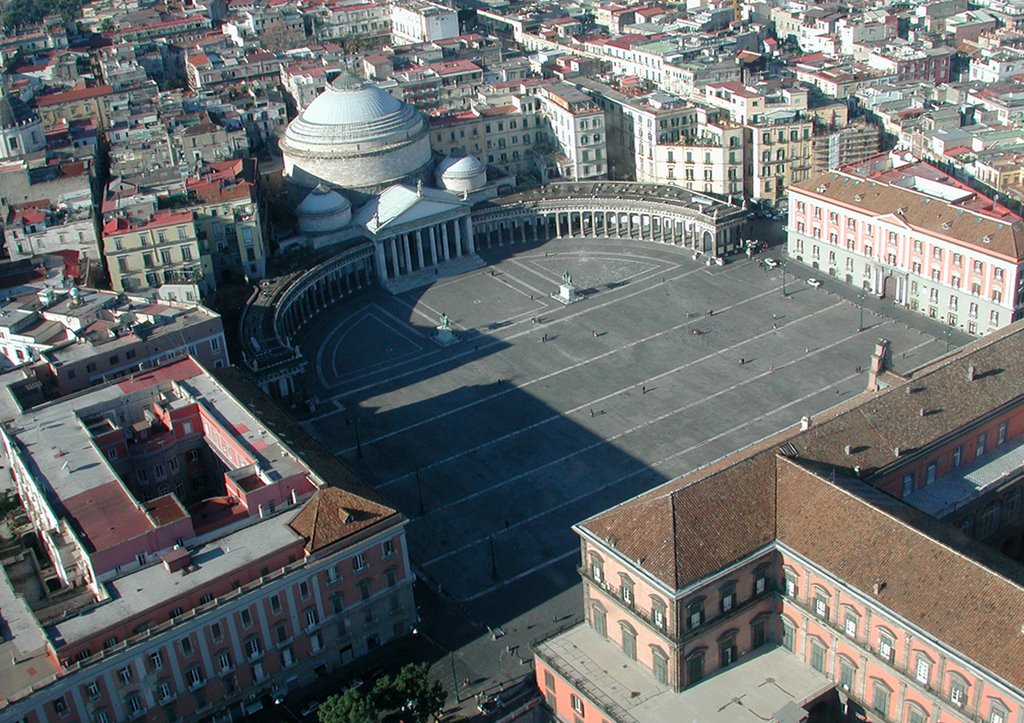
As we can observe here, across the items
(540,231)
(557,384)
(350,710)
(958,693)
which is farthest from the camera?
(540,231)

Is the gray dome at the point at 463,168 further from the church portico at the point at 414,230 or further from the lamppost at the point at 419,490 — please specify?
the lamppost at the point at 419,490

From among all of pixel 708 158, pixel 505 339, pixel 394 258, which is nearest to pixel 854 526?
pixel 505 339

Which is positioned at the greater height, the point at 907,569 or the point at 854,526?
the point at 854,526

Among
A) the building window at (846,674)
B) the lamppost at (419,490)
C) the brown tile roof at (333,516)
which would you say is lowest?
the lamppost at (419,490)

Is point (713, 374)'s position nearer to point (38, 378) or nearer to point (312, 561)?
point (312, 561)

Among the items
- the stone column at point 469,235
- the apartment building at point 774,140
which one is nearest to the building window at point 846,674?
the stone column at point 469,235

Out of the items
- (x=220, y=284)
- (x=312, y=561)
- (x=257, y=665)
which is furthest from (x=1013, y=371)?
(x=220, y=284)

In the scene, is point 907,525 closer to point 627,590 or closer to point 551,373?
point 627,590
